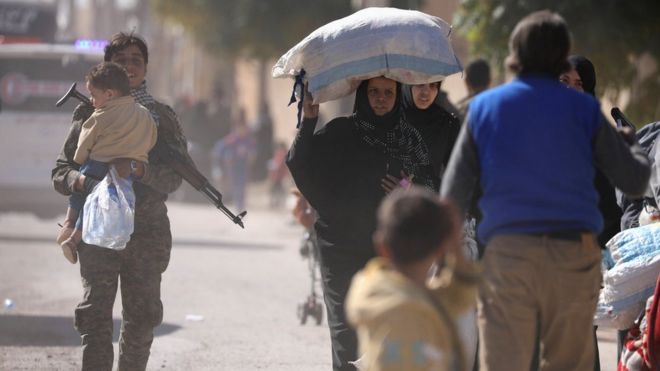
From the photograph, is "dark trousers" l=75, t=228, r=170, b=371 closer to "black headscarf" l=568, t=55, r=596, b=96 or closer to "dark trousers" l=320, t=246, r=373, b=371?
"dark trousers" l=320, t=246, r=373, b=371

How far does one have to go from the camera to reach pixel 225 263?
51.8 feet

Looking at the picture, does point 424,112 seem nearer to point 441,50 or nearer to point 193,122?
point 441,50

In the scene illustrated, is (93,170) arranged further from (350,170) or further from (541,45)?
(541,45)

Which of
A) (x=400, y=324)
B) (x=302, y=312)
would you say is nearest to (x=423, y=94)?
(x=400, y=324)

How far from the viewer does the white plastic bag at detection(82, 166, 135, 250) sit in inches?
277

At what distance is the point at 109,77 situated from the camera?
23.3 feet

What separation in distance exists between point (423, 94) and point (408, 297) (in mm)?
2969

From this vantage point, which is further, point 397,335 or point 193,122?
point 193,122

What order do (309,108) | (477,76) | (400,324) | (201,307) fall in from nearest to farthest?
1. (400,324)
2. (309,108)
3. (477,76)
4. (201,307)

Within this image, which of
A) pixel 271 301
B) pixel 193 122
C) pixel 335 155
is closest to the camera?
pixel 335 155

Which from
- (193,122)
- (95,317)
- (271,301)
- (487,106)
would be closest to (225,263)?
(271,301)

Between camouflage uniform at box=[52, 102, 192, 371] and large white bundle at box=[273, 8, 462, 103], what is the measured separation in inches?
37.8

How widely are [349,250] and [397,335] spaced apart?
226cm

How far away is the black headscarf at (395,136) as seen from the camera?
22.1 feet
